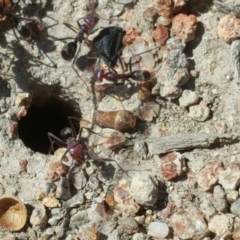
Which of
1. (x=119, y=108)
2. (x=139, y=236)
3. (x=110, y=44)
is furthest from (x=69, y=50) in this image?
(x=139, y=236)

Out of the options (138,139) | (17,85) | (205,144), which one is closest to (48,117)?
(17,85)

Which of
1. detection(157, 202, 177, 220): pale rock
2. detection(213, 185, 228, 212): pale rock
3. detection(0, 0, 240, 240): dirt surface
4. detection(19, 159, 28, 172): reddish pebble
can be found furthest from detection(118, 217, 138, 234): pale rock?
detection(19, 159, 28, 172): reddish pebble

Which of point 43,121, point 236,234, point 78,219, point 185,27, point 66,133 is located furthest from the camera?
point 43,121

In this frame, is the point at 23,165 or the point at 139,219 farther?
the point at 23,165

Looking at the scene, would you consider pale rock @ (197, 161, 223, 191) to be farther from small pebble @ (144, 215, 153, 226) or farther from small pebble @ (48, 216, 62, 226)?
small pebble @ (48, 216, 62, 226)

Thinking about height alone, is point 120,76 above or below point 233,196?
above

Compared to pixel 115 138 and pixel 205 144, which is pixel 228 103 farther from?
pixel 115 138

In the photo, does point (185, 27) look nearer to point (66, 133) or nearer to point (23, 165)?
point (66, 133)
